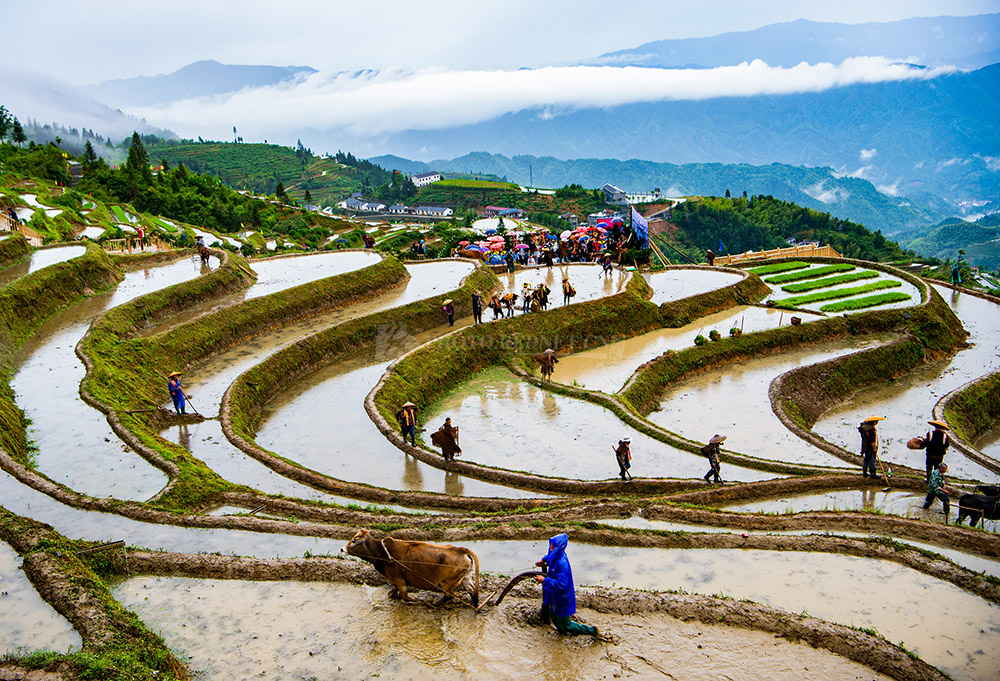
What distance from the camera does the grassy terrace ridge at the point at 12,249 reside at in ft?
84.8

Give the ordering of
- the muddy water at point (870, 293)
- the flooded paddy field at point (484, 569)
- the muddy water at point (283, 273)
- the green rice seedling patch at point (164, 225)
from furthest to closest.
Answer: the green rice seedling patch at point (164, 225)
the muddy water at point (870, 293)
the muddy water at point (283, 273)
the flooded paddy field at point (484, 569)

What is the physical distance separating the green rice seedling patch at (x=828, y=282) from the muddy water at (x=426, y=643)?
2896 centimetres

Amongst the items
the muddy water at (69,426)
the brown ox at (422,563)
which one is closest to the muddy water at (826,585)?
the brown ox at (422,563)

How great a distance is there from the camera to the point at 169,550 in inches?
415

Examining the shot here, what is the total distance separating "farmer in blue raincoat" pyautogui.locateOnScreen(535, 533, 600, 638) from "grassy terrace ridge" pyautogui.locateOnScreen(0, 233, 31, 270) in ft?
83.8

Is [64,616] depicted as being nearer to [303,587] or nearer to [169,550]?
[169,550]

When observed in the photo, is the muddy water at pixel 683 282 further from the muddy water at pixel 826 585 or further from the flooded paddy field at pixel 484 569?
the muddy water at pixel 826 585

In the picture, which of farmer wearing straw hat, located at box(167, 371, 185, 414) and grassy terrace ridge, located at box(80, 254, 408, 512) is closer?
grassy terrace ridge, located at box(80, 254, 408, 512)

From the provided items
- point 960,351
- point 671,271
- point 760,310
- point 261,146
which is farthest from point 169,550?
point 261,146

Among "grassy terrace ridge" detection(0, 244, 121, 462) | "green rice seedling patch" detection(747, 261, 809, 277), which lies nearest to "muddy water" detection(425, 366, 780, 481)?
"grassy terrace ridge" detection(0, 244, 121, 462)

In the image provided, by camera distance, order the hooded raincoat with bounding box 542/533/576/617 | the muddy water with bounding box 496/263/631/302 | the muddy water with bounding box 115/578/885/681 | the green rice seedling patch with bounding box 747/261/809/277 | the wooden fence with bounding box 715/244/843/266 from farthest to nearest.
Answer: the wooden fence with bounding box 715/244/843/266 → the green rice seedling patch with bounding box 747/261/809/277 → the muddy water with bounding box 496/263/631/302 → the hooded raincoat with bounding box 542/533/576/617 → the muddy water with bounding box 115/578/885/681

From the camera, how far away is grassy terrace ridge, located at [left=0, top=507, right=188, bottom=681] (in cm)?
739

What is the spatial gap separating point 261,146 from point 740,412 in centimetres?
15351

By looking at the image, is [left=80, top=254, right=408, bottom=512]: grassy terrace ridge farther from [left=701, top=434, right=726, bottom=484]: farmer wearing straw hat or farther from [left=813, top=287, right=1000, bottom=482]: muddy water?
[left=813, top=287, right=1000, bottom=482]: muddy water
